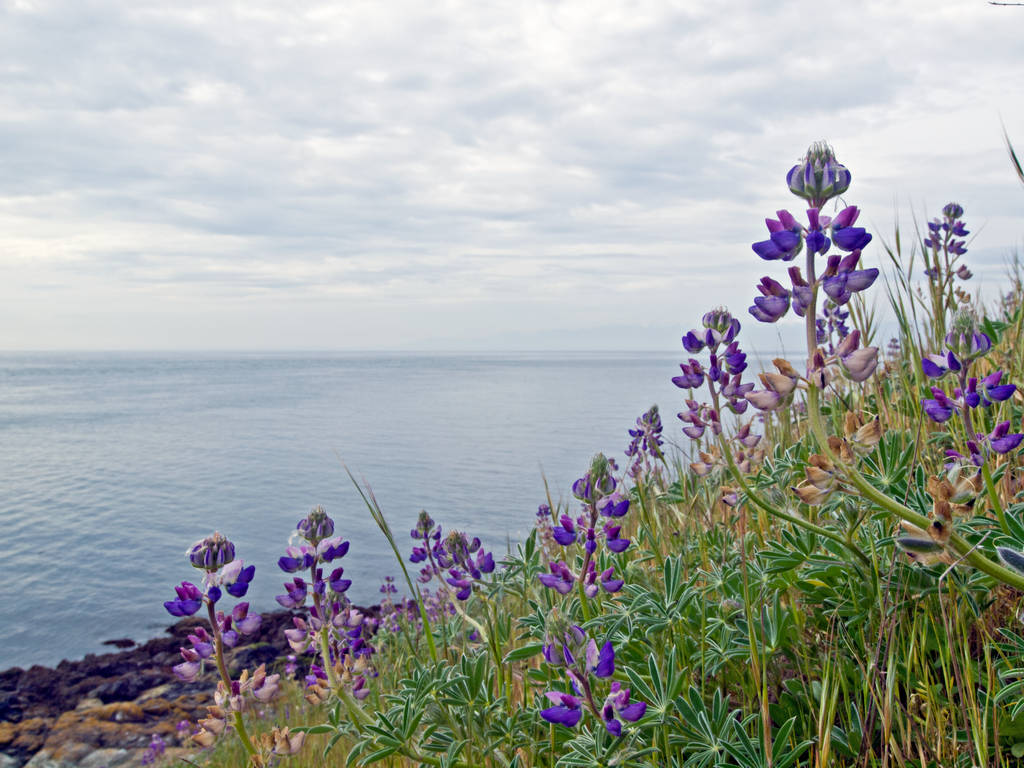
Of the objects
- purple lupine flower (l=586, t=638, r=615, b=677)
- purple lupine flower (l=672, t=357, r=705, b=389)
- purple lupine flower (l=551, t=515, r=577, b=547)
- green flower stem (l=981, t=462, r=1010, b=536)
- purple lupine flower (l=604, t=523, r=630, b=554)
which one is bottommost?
purple lupine flower (l=586, t=638, r=615, b=677)

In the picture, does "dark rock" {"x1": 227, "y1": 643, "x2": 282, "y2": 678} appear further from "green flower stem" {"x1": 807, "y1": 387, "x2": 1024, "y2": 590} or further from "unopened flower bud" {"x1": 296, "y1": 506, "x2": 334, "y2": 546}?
"green flower stem" {"x1": 807, "y1": 387, "x2": 1024, "y2": 590}

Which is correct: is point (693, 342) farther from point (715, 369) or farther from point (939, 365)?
point (939, 365)

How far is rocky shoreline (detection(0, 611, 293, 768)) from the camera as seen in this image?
8.52 meters

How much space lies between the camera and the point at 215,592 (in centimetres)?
201

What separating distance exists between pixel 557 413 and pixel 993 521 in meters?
32.4

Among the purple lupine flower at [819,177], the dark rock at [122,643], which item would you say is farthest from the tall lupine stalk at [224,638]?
the dark rock at [122,643]

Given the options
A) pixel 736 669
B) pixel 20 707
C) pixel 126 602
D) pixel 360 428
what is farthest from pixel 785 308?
pixel 360 428

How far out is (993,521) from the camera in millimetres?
1906

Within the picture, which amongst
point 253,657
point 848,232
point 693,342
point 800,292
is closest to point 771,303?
point 800,292

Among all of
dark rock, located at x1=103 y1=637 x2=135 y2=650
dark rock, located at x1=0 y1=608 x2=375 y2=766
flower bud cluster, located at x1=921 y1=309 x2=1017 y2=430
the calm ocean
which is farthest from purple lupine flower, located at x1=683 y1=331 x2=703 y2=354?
dark rock, located at x1=103 y1=637 x2=135 y2=650

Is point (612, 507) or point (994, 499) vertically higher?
point (994, 499)

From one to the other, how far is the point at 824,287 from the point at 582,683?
3.77 ft

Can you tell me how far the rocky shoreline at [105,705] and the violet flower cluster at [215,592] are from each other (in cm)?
652

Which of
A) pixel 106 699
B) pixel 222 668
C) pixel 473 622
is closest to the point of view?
pixel 222 668
